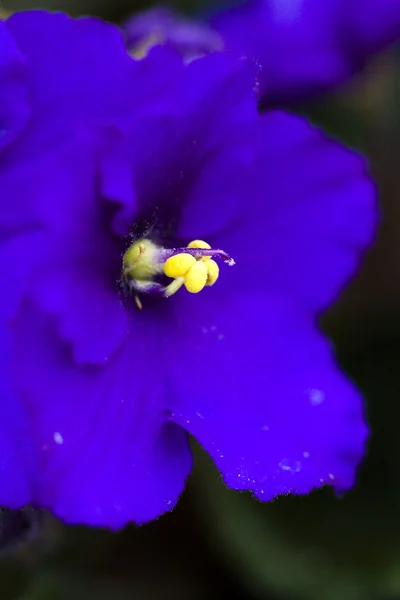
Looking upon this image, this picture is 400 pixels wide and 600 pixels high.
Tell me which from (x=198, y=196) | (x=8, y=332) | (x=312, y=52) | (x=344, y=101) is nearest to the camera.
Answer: (x=8, y=332)

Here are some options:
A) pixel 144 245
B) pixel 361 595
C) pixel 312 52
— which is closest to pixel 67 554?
pixel 361 595

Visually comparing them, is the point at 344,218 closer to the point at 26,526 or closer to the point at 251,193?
the point at 251,193

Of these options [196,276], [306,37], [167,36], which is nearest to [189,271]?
[196,276]

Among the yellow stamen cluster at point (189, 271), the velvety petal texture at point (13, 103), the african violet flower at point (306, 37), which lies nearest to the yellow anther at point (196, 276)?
the yellow stamen cluster at point (189, 271)

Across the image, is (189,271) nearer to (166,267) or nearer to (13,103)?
(166,267)

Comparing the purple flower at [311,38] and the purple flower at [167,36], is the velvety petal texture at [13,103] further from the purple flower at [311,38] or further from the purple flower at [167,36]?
the purple flower at [311,38]

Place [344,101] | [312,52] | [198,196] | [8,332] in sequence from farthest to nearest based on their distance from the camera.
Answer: [344,101] → [312,52] → [198,196] → [8,332]

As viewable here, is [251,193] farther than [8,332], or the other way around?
[251,193]

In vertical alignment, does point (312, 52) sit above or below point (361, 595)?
above
